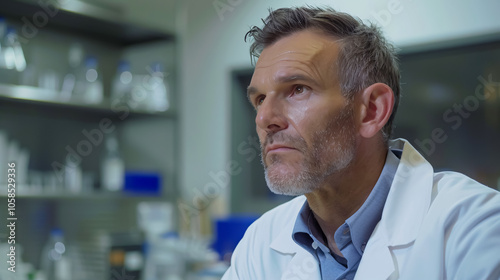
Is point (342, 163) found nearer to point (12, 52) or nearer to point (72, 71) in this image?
point (12, 52)

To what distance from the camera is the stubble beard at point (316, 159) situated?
0.88 metres

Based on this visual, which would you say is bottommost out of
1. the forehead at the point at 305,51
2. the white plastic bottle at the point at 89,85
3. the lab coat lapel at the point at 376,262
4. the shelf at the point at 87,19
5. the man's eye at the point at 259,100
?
the lab coat lapel at the point at 376,262

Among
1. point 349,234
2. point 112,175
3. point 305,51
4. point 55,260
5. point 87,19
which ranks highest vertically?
point 87,19

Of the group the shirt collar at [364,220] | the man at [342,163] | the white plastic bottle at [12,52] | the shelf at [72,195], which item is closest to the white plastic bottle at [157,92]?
the shelf at [72,195]

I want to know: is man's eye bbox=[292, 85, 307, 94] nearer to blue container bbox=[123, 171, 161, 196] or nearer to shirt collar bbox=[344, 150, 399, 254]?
shirt collar bbox=[344, 150, 399, 254]

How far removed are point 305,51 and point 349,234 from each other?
0.34 meters

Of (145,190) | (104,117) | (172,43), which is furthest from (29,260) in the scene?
(172,43)

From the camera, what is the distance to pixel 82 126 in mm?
2512

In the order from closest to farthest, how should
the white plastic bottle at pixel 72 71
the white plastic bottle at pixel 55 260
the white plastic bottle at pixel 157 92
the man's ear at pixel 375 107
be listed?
the man's ear at pixel 375 107 → the white plastic bottle at pixel 55 260 → the white plastic bottle at pixel 72 71 → the white plastic bottle at pixel 157 92

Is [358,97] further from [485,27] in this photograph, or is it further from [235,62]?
[235,62]

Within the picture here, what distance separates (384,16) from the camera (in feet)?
4.02

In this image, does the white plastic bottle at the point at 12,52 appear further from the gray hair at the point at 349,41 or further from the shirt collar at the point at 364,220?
the shirt collar at the point at 364,220

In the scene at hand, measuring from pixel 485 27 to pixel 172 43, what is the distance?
1.55 metres

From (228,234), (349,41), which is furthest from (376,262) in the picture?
(228,234)
